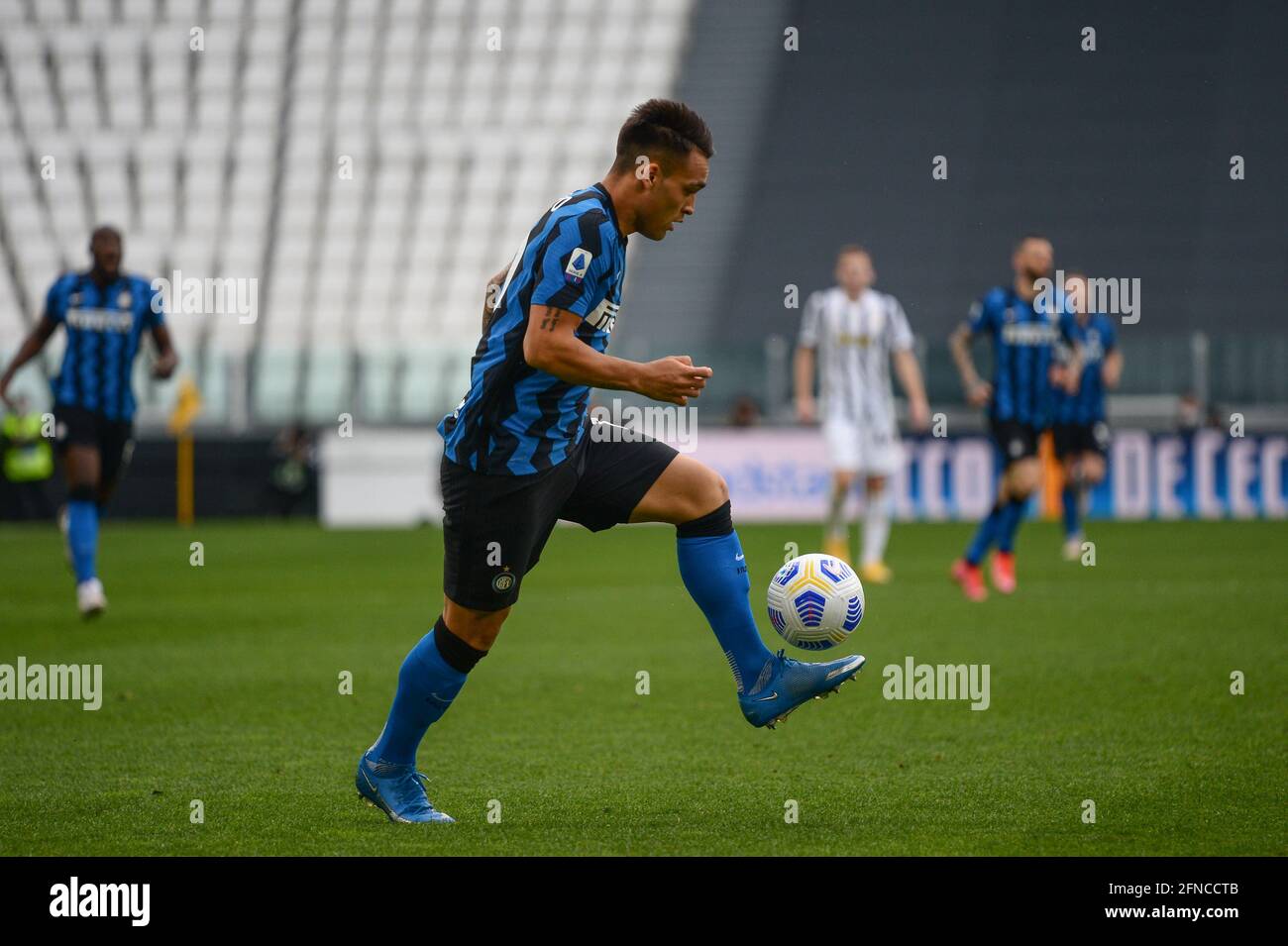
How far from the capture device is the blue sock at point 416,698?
5.07 meters

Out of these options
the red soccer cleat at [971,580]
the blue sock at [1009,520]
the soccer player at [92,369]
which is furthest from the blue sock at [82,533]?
the blue sock at [1009,520]

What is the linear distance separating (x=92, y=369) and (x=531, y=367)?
20.6ft

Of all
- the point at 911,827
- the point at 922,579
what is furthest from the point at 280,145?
the point at 911,827

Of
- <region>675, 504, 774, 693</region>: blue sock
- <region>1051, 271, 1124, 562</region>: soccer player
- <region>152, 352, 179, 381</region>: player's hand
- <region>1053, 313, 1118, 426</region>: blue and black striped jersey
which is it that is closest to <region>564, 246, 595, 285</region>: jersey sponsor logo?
<region>675, 504, 774, 693</region>: blue sock

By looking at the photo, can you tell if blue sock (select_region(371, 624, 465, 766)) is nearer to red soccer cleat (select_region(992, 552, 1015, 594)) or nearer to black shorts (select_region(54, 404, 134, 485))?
black shorts (select_region(54, 404, 134, 485))

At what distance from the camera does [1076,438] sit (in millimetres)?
17781

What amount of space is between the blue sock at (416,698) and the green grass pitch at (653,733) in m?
0.20

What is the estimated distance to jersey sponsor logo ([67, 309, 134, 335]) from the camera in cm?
1045

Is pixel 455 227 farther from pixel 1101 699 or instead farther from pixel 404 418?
pixel 1101 699

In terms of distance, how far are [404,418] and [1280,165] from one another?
14.3 meters

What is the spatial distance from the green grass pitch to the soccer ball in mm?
442

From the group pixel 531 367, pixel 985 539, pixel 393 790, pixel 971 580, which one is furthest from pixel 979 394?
pixel 393 790

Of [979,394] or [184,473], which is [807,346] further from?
[184,473]

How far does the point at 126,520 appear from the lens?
2445cm
